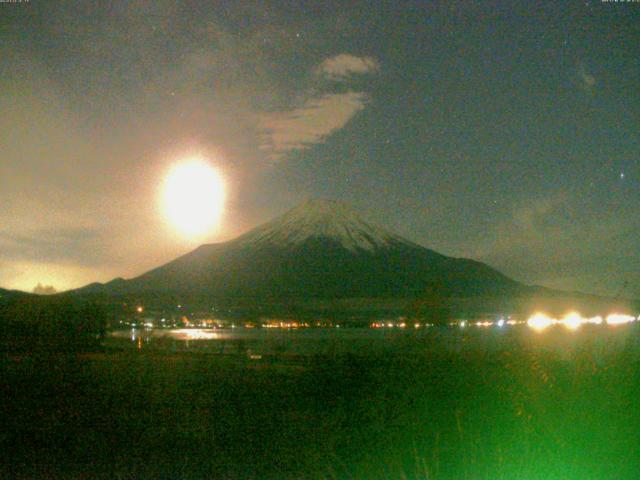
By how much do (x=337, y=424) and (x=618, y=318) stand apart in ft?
202

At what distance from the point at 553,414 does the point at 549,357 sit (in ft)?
36.1

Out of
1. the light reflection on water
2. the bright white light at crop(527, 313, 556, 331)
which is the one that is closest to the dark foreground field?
the light reflection on water

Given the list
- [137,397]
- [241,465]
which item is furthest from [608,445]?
[137,397]

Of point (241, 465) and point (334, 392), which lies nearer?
point (241, 465)

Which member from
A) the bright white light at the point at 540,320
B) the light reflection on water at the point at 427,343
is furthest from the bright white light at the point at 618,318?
the light reflection on water at the point at 427,343

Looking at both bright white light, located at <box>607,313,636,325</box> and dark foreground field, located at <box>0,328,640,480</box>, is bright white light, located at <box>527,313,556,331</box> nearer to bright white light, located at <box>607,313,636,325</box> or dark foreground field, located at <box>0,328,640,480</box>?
bright white light, located at <box>607,313,636,325</box>

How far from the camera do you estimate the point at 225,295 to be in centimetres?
10312

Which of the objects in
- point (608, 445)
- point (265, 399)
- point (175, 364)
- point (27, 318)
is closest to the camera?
point (608, 445)

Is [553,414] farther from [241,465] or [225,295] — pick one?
[225,295]

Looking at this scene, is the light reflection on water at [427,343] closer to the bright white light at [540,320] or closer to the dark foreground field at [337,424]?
the dark foreground field at [337,424]

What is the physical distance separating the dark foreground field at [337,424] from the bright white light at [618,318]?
46817 mm

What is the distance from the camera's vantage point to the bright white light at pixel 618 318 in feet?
210

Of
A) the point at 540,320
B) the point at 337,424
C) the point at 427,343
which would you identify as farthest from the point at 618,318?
the point at 337,424

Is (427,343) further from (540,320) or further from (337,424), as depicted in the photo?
(540,320)
